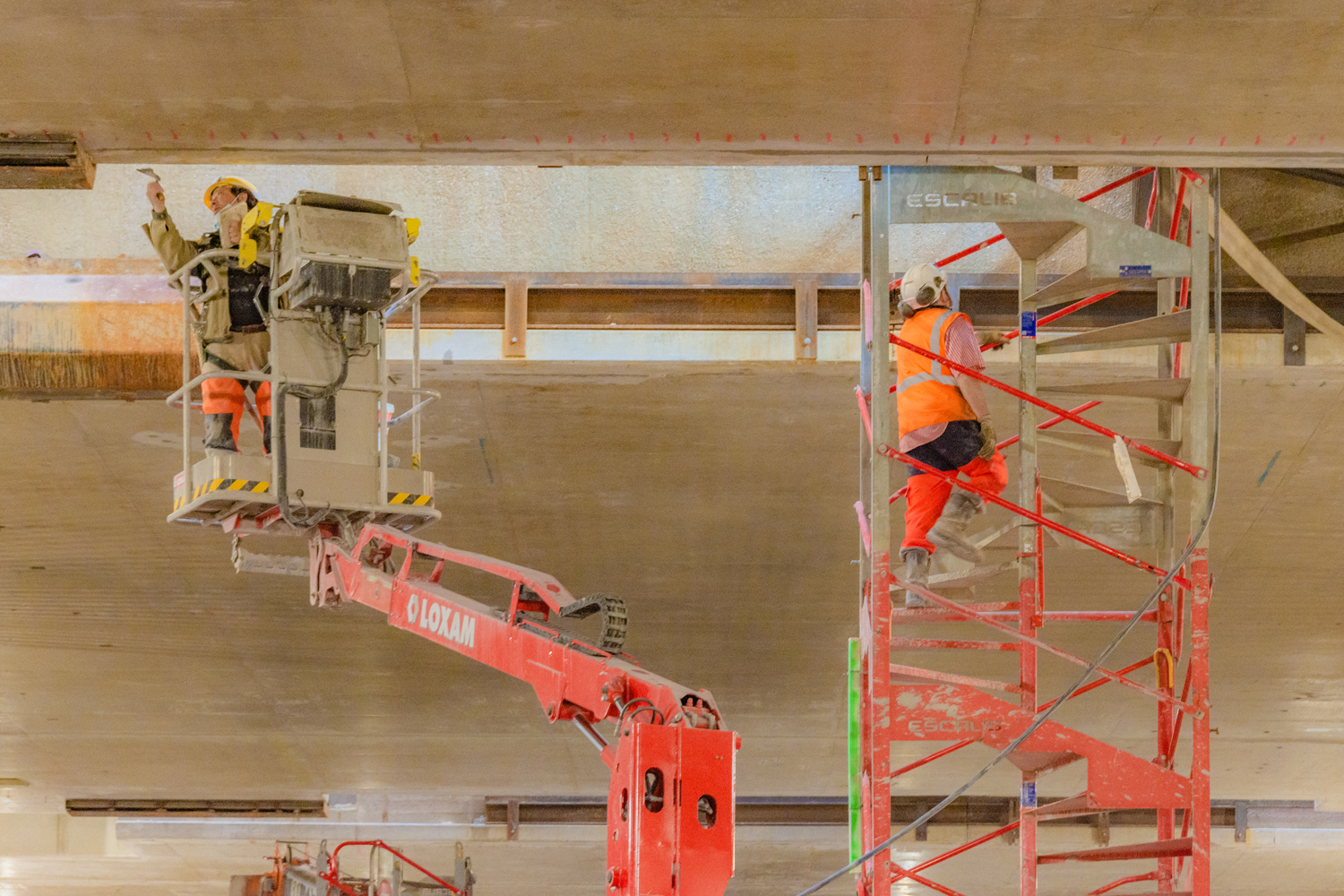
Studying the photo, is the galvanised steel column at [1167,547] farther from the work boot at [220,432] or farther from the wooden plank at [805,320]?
the work boot at [220,432]

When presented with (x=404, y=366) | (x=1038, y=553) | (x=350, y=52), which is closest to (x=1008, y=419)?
(x=1038, y=553)

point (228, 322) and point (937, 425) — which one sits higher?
point (228, 322)

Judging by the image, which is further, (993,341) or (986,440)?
(993,341)

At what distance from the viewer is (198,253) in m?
9.29

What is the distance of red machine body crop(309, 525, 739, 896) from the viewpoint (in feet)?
20.9

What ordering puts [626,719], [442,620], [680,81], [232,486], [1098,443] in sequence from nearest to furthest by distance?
[626,719] < [680,81] < [232,486] < [442,620] < [1098,443]

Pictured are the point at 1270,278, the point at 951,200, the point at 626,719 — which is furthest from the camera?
the point at 1270,278

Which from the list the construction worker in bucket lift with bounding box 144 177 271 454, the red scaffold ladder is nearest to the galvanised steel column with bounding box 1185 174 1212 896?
the red scaffold ladder

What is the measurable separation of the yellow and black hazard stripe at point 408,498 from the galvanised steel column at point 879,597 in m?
2.83

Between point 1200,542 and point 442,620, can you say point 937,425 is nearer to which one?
point 1200,542

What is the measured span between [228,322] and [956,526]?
15.3ft

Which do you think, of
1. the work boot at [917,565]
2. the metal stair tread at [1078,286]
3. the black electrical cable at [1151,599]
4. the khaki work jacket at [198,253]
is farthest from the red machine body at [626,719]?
the metal stair tread at [1078,286]

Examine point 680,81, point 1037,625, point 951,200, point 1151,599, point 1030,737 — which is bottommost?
point 1030,737

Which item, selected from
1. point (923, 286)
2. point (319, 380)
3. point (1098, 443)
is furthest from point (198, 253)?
point (1098, 443)
